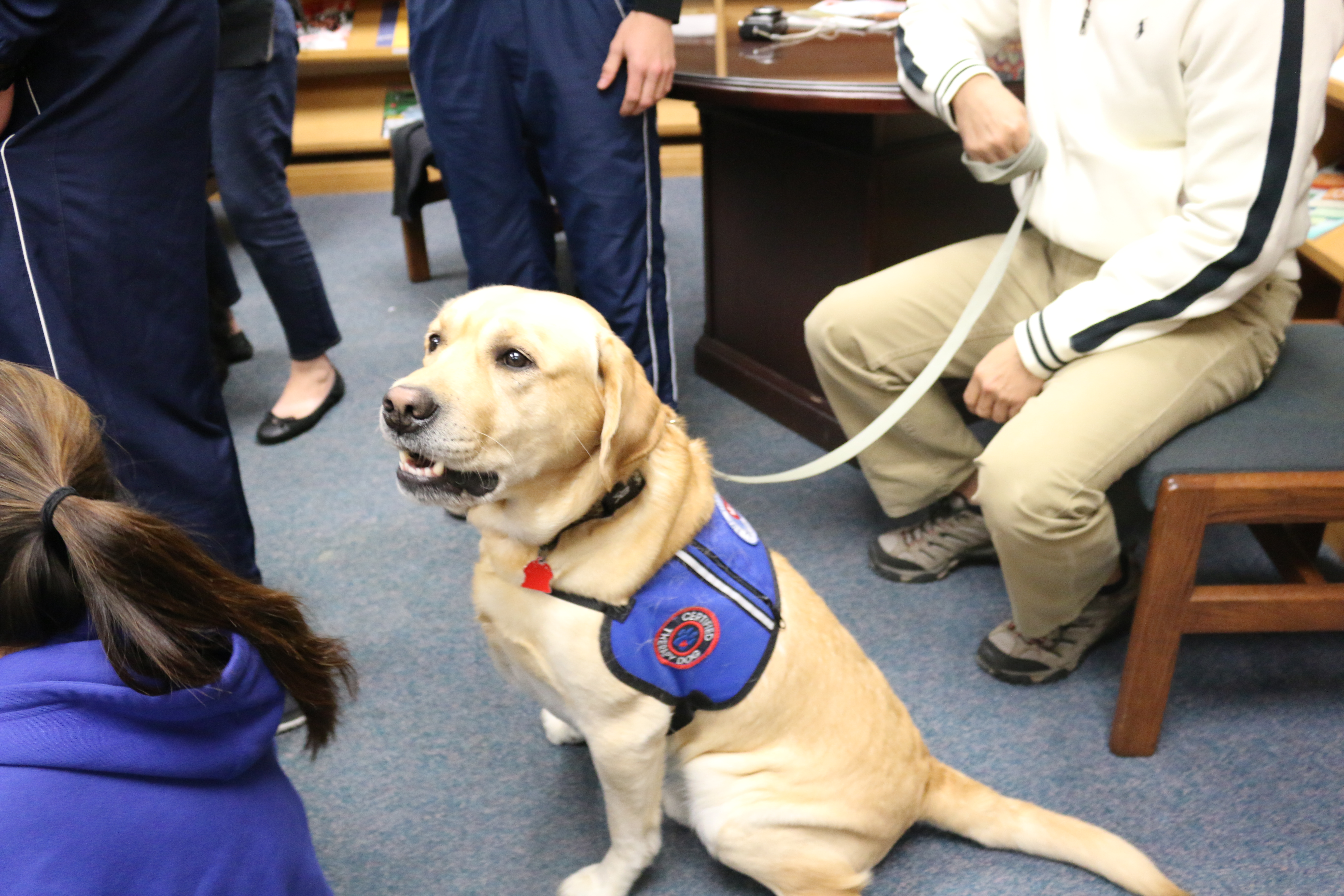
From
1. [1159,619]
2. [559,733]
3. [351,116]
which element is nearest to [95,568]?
[559,733]

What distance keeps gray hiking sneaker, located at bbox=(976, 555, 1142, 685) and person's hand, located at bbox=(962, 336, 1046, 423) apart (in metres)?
0.39

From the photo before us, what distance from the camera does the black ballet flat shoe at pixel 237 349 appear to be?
289 centimetres

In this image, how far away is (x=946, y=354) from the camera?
5.35 ft

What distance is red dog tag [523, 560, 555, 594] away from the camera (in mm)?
1170

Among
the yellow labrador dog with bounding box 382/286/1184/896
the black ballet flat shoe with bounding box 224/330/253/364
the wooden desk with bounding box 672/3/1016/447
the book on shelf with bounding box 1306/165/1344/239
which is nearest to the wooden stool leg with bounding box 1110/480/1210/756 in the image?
the yellow labrador dog with bounding box 382/286/1184/896

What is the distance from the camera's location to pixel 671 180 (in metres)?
4.16

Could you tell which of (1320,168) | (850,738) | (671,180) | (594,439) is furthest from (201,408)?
(671,180)

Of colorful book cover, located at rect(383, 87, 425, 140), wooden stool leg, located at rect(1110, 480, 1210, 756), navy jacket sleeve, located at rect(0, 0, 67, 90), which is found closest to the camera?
navy jacket sleeve, located at rect(0, 0, 67, 90)

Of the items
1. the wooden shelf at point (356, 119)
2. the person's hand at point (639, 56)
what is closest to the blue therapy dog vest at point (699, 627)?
the person's hand at point (639, 56)

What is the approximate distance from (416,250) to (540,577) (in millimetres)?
2374

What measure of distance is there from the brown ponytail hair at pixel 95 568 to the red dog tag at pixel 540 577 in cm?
36

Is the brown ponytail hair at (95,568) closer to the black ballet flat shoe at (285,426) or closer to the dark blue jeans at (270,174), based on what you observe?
the dark blue jeans at (270,174)

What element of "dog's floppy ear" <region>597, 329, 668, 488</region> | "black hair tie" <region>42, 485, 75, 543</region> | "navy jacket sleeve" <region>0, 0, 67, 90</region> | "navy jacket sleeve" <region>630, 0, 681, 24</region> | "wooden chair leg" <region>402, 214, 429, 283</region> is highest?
"navy jacket sleeve" <region>0, 0, 67, 90</region>

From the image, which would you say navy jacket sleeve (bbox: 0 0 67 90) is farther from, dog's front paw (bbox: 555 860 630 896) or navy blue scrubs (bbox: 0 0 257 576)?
dog's front paw (bbox: 555 860 630 896)
